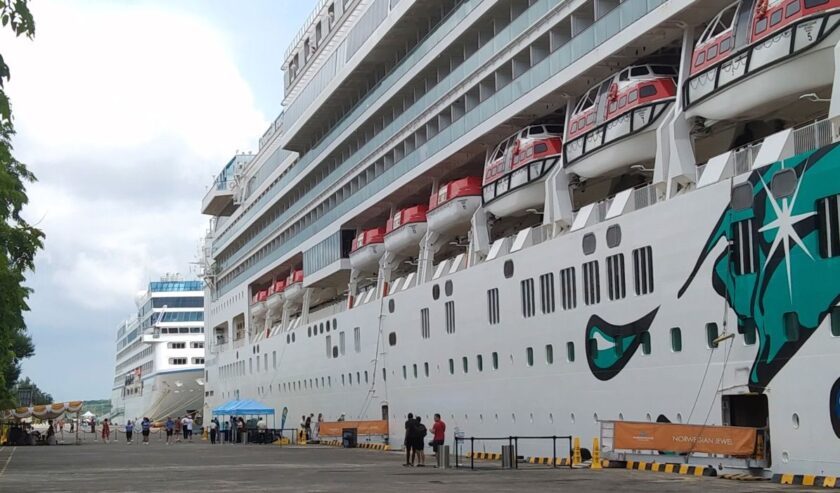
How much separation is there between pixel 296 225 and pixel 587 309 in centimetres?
3451

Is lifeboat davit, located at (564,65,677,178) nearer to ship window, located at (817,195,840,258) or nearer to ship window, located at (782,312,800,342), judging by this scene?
ship window, located at (817,195,840,258)

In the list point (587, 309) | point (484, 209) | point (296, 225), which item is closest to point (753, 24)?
point (587, 309)

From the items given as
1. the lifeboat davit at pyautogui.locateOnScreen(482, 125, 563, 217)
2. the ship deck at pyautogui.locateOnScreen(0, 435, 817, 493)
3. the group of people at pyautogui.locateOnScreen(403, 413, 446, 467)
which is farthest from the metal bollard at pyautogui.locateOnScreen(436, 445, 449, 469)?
the lifeboat davit at pyautogui.locateOnScreen(482, 125, 563, 217)

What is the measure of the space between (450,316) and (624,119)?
10.5m

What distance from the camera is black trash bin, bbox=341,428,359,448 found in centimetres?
4191

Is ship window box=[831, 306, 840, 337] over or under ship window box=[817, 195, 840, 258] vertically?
under

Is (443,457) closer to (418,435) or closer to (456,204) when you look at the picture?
(418,435)

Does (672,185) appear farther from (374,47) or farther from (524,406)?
(374,47)

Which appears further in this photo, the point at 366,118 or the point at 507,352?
the point at 366,118

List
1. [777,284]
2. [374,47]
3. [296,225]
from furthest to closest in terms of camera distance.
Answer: [296,225]
[374,47]
[777,284]

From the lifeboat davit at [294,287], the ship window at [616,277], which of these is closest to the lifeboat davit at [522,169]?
the ship window at [616,277]

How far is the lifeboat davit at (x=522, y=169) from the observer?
1172 inches

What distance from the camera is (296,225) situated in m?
57.7

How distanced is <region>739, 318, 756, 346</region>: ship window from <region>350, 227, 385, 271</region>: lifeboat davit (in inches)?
1020
